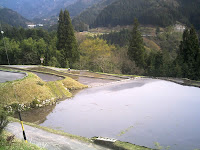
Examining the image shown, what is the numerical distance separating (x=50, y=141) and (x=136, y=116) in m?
5.48

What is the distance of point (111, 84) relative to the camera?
22.0m

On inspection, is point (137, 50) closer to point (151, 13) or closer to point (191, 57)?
point (191, 57)

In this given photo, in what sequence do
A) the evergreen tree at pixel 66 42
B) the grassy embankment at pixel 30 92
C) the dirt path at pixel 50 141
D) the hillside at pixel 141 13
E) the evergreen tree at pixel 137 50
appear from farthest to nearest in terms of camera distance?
the hillside at pixel 141 13
the evergreen tree at pixel 137 50
the evergreen tree at pixel 66 42
the grassy embankment at pixel 30 92
the dirt path at pixel 50 141

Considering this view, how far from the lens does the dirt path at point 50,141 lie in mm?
8195

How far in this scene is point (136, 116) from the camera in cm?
1233

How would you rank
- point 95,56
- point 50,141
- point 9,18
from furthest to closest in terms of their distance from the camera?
point 9,18 < point 95,56 < point 50,141

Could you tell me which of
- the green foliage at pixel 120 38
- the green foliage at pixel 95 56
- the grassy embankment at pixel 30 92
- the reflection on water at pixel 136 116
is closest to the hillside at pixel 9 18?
the green foliage at pixel 120 38

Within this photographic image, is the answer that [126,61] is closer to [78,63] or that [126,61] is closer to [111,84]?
[78,63]

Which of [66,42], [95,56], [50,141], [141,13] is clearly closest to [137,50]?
[95,56]

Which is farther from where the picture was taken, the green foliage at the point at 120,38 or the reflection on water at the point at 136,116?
the green foliage at the point at 120,38

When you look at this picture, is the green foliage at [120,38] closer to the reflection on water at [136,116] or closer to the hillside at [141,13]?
the hillside at [141,13]

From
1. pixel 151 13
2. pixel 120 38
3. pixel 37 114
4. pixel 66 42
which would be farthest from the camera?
pixel 151 13

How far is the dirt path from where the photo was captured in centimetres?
820

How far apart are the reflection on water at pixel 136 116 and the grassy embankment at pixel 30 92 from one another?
44.5 inches
